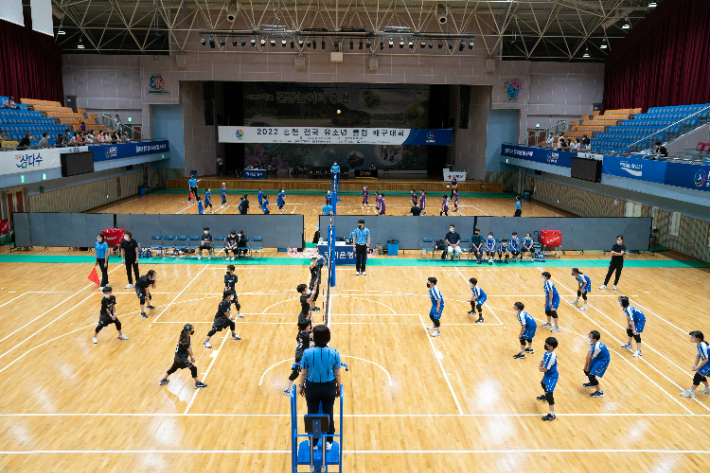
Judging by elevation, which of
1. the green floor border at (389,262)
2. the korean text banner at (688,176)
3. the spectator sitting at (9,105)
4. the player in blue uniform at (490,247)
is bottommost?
the green floor border at (389,262)

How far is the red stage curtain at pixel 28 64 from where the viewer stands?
1277 inches

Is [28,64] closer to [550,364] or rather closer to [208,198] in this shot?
[208,198]

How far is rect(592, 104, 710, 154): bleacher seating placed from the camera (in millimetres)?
26750

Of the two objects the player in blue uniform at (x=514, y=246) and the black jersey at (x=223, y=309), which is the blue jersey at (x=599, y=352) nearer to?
the black jersey at (x=223, y=309)

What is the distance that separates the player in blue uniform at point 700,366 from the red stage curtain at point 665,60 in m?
24.0

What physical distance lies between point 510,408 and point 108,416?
764 cm

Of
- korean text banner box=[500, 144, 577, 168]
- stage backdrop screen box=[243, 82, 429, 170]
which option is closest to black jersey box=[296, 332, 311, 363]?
korean text banner box=[500, 144, 577, 168]

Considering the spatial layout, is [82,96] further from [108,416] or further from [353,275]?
[108,416]

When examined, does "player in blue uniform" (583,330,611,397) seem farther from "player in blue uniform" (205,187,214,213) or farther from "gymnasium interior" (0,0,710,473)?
"player in blue uniform" (205,187,214,213)

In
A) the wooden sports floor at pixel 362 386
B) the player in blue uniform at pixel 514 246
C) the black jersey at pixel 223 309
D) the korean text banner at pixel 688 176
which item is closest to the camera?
the wooden sports floor at pixel 362 386

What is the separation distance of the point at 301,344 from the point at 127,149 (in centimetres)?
2936

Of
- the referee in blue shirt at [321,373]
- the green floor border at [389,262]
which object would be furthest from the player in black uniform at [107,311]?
the green floor border at [389,262]

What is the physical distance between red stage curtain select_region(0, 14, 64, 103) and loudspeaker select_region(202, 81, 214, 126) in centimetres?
1064

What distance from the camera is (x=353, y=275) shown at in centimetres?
2070
